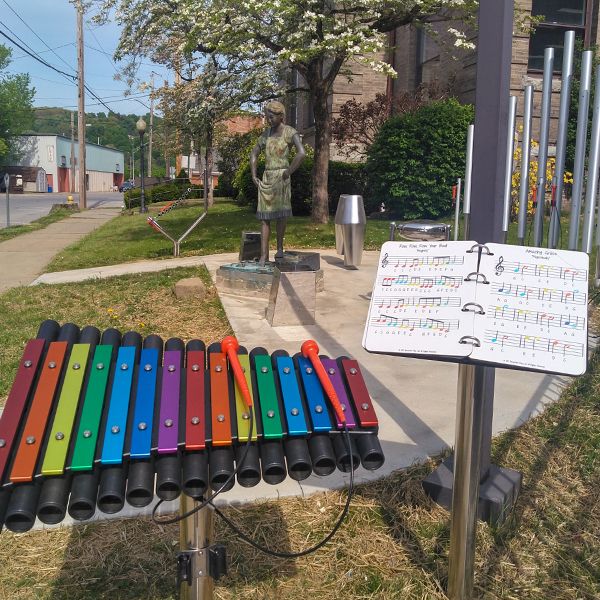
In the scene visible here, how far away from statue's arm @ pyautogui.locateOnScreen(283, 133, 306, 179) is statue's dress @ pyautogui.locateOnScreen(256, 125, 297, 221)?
0.24ft

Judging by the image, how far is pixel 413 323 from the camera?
2264mm

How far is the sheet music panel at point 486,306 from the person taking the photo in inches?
83.3

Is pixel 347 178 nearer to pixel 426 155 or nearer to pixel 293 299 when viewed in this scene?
pixel 426 155

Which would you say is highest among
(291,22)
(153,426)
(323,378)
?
(291,22)

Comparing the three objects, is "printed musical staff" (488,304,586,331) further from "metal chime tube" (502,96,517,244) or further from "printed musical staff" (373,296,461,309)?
"metal chime tube" (502,96,517,244)

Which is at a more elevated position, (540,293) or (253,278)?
(540,293)

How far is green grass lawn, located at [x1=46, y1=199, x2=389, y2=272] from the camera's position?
12.0 metres

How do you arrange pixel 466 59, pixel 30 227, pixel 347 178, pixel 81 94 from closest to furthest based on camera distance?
1. pixel 466 59
2. pixel 347 178
3. pixel 30 227
4. pixel 81 94

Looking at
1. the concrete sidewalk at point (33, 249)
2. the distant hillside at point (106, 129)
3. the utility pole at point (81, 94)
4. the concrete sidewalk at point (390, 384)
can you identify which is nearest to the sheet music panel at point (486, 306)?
the concrete sidewalk at point (390, 384)

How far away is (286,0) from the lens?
10852 mm

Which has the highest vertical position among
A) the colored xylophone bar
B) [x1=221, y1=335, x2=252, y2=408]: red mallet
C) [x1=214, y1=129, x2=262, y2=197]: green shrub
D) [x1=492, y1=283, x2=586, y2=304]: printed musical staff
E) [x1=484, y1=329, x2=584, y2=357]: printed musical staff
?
[x1=214, y1=129, x2=262, y2=197]: green shrub

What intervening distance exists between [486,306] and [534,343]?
0.20 metres

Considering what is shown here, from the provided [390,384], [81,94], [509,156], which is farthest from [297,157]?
[81,94]

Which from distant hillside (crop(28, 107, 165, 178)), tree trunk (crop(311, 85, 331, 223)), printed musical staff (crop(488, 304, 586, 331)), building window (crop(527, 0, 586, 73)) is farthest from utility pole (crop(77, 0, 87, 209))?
distant hillside (crop(28, 107, 165, 178))
